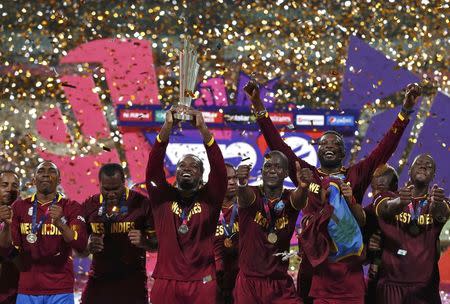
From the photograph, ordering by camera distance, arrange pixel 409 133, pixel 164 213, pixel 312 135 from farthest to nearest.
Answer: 1. pixel 409 133
2. pixel 312 135
3. pixel 164 213

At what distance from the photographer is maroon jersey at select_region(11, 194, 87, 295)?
619cm

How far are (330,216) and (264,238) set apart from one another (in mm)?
511

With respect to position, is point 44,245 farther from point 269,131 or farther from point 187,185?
point 269,131

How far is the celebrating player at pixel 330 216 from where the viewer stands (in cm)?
614

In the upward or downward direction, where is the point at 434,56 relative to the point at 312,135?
upward

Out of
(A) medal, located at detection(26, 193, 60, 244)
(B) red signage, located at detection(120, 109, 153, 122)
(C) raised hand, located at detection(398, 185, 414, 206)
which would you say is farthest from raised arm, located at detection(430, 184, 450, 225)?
(B) red signage, located at detection(120, 109, 153, 122)

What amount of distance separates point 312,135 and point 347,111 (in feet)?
2.14

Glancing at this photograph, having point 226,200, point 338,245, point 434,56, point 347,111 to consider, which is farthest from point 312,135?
point 338,245

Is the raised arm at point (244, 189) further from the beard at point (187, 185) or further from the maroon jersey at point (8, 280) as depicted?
the maroon jersey at point (8, 280)

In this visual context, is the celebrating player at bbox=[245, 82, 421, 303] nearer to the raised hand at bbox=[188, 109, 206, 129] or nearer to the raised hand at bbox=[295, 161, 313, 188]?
the raised hand at bbox=[295, 161, 313, 188]

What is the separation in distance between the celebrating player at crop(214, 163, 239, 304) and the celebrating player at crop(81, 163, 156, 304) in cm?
92

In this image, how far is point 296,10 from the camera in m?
13.5

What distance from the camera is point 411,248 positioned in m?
6.38

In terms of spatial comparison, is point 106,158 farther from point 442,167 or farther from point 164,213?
point 164,213
